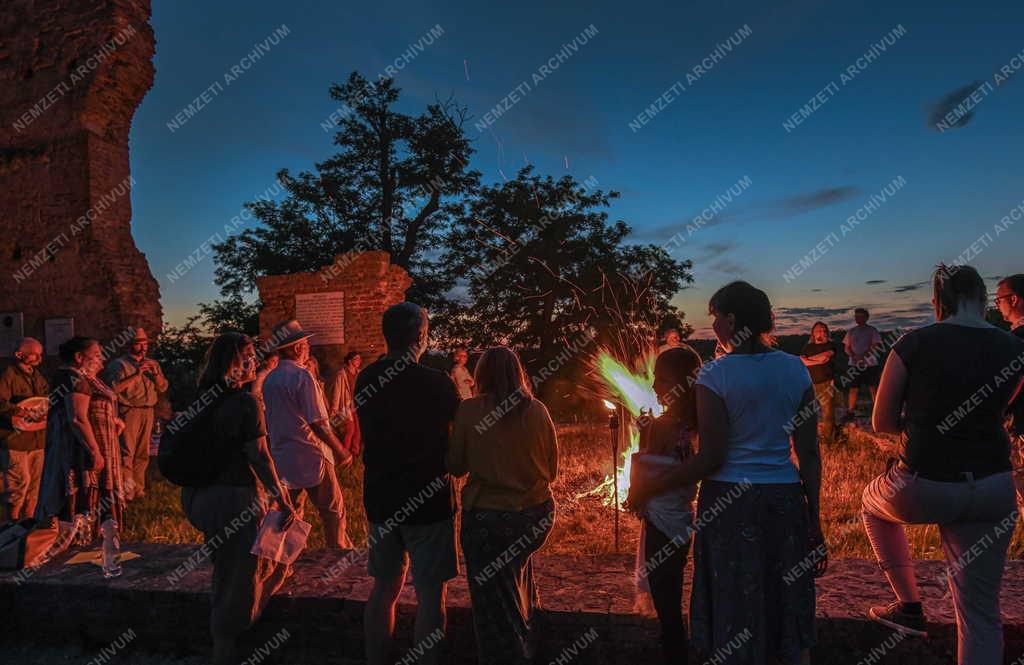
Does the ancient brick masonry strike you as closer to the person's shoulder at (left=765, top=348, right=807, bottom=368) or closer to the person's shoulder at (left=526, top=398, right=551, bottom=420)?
the person's shoulder at (left=526, top=398, right=551, bottom=420)

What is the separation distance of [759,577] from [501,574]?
3.80ft

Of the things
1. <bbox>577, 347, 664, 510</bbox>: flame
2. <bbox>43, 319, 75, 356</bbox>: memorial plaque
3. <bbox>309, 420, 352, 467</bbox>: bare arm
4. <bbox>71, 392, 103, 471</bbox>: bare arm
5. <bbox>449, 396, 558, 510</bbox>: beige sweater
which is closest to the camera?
<bbox>449, 396, 558, 510</bbox>: beige sweater

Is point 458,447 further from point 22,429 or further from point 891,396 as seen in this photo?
point 22,429

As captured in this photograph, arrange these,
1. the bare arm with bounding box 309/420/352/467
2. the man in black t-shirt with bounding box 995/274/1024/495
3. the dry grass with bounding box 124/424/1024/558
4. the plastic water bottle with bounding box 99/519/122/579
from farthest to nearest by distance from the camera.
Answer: the dry grass with bounding box 124/424/1024/558, the bare arm with bounding box 309/420/352/467, the plastic water bottle with bounding box 99/519/122/579, the man in black t-shirt with bounding box 995/274/1024/495

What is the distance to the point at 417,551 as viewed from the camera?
295 cm

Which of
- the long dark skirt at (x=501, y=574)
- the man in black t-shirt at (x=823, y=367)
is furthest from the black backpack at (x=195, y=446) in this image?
the man in black t-shirt at (x=823, y=367)

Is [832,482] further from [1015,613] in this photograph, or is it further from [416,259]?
[416,259]

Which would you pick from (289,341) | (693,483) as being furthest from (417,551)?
(289,341)

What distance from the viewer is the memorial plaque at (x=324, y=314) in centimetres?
1251

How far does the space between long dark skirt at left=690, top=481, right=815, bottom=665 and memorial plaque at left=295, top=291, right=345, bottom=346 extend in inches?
429

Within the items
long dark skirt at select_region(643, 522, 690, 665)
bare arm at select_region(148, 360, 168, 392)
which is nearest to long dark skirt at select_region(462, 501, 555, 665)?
long dark skirt at select_region(643, 522, 690, 665)

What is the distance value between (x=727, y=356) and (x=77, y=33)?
1257 cm

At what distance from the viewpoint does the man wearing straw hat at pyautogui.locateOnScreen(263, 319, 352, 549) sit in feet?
14.4

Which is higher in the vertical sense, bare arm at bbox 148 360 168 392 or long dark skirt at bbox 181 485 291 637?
bare arm at bbox 148 360 168 392
